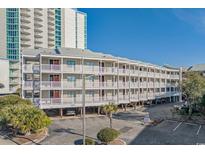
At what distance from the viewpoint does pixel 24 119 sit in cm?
1980

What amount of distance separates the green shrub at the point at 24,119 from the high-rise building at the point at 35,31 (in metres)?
54.8

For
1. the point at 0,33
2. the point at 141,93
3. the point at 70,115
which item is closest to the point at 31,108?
the point at 70,115

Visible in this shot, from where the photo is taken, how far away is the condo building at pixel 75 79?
3041 cm

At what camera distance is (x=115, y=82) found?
119 ft

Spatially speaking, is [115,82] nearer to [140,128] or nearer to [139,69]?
[139,69]

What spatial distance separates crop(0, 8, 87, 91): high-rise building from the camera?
7625 cm

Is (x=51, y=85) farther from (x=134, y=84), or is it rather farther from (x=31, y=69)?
(x=134, y=84)

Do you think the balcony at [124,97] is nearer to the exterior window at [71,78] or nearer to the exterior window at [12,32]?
the exterior window at [71,78]

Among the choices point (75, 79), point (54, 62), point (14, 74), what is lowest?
point (75, 79)

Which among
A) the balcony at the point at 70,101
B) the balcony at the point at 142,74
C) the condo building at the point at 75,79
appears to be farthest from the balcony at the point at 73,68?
the balcony at the point at 142,74

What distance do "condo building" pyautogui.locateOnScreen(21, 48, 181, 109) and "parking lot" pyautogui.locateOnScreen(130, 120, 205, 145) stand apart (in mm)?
9516

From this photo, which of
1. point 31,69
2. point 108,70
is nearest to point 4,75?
point 31,69

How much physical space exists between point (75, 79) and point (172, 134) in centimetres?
1665

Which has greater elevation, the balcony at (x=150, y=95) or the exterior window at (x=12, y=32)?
the exterior window at (x=12, y=32)
